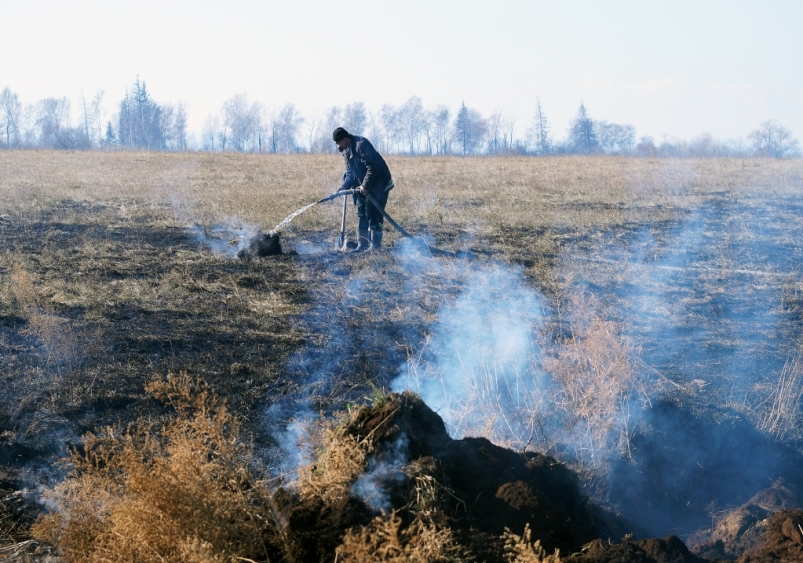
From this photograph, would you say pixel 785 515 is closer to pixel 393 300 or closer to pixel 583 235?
pixel 393 300

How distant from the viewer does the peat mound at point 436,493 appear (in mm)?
3467

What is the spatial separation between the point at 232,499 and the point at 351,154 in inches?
312

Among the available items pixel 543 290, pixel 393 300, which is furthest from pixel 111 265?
pixel 543 290

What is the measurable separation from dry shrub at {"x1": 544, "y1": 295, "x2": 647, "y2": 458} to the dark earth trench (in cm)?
19

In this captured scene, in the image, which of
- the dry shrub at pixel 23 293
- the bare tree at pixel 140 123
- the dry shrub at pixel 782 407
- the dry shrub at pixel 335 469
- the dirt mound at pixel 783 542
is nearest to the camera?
the dry shrub at pixel 335 469

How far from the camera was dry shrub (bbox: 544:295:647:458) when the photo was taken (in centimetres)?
584

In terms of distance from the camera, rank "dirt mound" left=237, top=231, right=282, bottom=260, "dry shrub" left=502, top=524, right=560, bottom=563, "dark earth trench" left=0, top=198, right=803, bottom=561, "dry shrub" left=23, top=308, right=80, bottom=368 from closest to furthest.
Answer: "dry shrub" left=502, top=524, right=560, bottom=563 → "dark earth trench" left=0, top=198, right=803, bottom=561 → "dry shrub" left=23, top=308, right=80, bottom=368 → "dirt mound" left=237, top=231, right=282, bottom=260

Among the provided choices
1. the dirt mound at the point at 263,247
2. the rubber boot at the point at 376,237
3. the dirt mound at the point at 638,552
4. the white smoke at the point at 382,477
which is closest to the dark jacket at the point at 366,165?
the rubber boot at the point at 376,237

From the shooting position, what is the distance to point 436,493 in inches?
145

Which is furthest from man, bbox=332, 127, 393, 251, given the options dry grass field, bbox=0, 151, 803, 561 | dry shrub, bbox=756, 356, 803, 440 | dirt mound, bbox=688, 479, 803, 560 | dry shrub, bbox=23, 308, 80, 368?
dirt mound, bbox=688, 479, 803, 560

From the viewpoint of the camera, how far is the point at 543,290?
30.1ft

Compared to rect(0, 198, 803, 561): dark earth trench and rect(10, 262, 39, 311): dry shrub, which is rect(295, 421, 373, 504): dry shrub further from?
rect(10, 262, 39, 311): dry shrub

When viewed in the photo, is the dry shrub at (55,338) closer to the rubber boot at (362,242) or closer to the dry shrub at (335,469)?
the dry shrub at (335,469)

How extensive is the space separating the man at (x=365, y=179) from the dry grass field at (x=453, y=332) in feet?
A: 1.88
